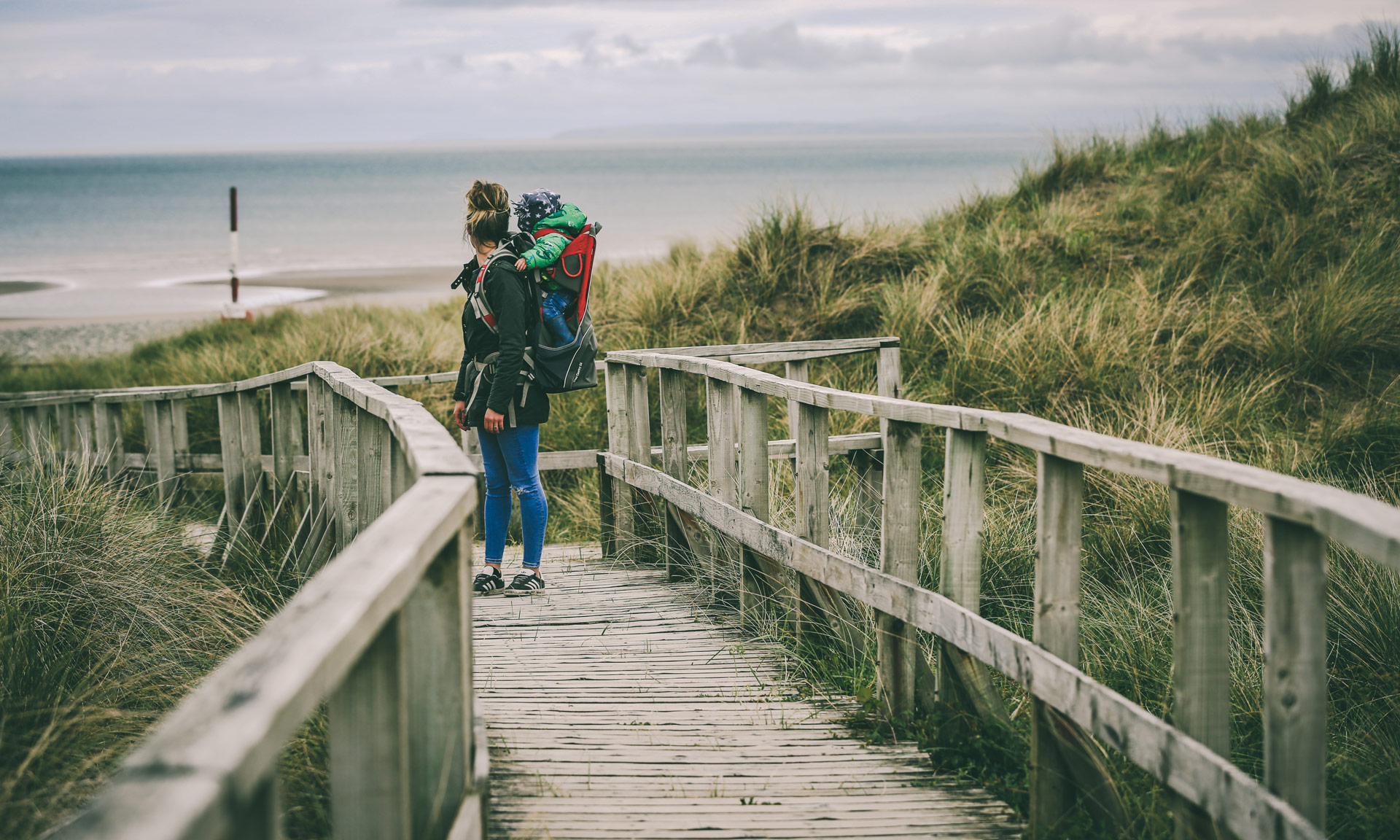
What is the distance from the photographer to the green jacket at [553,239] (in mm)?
4801

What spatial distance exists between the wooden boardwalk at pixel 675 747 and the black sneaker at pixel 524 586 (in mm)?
293

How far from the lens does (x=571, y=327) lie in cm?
508

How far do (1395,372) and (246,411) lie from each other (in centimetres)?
863

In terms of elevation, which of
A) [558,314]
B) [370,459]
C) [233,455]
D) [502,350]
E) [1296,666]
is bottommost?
[233,455]

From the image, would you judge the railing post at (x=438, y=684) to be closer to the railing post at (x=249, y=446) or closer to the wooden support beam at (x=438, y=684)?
the wooden support beam at (x=438, y=684)

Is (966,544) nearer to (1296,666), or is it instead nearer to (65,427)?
(1296,666)

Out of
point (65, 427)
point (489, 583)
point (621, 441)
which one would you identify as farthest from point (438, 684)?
point (65, 427)

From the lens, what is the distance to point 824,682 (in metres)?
4.24

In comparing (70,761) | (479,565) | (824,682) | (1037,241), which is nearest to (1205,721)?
(824,682)

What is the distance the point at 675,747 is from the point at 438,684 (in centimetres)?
160

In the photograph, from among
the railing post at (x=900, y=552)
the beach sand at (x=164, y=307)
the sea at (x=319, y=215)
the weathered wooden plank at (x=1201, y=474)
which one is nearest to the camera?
the weathered wooden plank at (x=1201, y=474)

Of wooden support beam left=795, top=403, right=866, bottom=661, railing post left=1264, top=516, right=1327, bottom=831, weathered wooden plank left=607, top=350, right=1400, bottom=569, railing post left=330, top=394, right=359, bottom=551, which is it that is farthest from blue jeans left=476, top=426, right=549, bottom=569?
railing post left=1264, top=516, right=1327, bottom=831

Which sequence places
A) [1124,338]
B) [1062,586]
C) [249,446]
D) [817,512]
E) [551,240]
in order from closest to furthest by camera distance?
[1062,586]
[817,512]
[551,240]
[249,446]
[1124,338]

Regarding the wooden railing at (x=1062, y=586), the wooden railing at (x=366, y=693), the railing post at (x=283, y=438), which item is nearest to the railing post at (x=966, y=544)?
the wooden railing at (x=1062, y=586)
